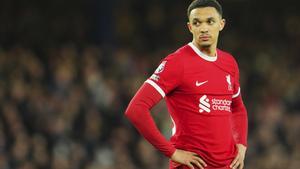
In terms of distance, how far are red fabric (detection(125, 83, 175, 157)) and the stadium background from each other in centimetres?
495

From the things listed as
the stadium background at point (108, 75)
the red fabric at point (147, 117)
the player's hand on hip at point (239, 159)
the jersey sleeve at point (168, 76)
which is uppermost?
the jersey sleeve at point (168, 76)

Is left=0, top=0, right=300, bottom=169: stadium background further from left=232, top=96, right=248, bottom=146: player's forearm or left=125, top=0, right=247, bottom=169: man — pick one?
left=125, top=0, right=247, bottom=169: man

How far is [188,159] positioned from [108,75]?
21.8 ft

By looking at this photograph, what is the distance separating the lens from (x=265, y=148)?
10273 mm

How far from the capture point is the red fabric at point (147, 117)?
4.47 metres

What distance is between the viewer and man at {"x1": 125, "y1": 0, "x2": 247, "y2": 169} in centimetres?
452

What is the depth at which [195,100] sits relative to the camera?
4609 millimetres

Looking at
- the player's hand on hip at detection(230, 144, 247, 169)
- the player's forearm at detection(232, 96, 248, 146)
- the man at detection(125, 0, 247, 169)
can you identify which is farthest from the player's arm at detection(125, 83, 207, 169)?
the player's forearm at detection(232, 96, 248, 146)

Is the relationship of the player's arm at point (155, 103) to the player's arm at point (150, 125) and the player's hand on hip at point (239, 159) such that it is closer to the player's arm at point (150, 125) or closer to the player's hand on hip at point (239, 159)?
the player's arm at point (150, 125)

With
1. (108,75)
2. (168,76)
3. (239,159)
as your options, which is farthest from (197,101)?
(108,75)

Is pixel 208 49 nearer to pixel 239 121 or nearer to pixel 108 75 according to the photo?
pixel 239 121

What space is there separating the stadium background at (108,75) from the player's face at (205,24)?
501 centimetres

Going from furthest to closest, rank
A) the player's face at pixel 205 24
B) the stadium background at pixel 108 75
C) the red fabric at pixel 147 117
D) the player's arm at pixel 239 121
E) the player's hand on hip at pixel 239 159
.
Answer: the stadium background at pixel 108 75 → the player's arm at pixel 239 121 → the player's hand on hip at pixel 239 159 → the player's face at pixel 205 24 → the red fabric at pixel 147 117

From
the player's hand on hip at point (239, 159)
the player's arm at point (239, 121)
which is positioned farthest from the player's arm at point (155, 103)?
the player's arm at point (239, 121)
